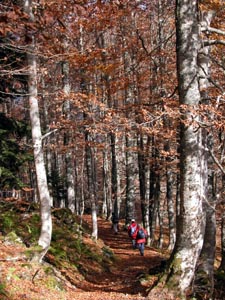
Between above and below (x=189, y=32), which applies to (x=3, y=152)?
below

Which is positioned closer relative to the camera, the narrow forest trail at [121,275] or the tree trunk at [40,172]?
the narrow forest trail at [121,275]

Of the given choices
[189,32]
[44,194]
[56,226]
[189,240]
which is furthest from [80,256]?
[189,32]

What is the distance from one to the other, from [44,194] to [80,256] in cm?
456

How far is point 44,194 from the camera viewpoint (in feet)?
31.6

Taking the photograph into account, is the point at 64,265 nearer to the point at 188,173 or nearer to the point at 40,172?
the point at 40,172

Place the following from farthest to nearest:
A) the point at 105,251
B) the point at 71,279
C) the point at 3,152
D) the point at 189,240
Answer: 1. the point at 105,251
2. the point at 3,152
3. the point at 71,279
4. the point at 189,240

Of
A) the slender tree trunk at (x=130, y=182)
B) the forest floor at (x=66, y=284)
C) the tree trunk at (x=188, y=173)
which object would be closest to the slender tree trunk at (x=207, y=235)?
the tree trunk at (x=188, y=173)

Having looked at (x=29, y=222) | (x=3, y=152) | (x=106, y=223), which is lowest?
(x=106, y=223)

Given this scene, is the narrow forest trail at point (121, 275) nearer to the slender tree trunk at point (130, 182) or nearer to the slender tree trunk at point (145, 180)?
the slender tree trunk at point (145, 180)

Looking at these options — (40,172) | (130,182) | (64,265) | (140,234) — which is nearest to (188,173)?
(40,172)

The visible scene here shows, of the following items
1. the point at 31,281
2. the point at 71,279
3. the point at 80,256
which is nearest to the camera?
the point at 31,281

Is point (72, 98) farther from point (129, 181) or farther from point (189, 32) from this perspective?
point (129, 181)

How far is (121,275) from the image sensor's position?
1303 cm

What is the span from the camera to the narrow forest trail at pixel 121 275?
8.85 meters
